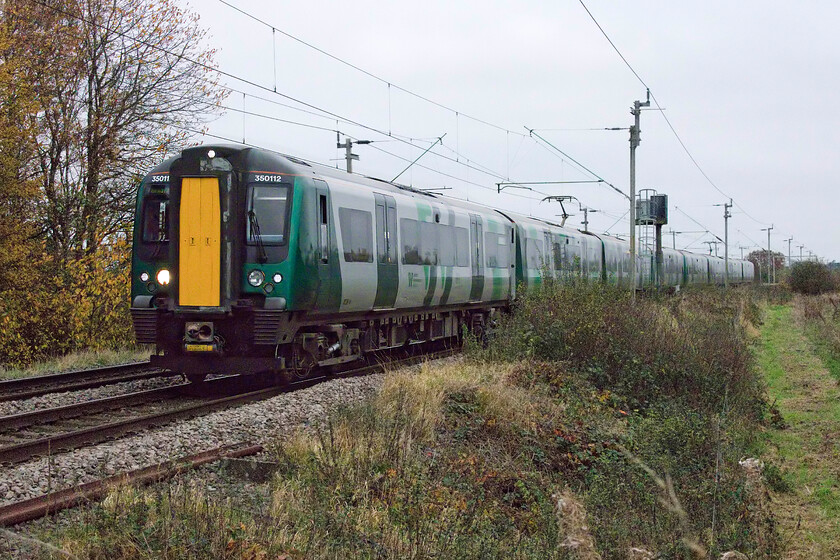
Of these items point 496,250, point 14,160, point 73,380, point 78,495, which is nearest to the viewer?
point 78,495

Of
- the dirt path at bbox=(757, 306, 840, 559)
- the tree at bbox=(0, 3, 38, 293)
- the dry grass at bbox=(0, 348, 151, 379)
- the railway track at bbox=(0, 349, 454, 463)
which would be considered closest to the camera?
the railway track at bbox=(0, 349, 454, 463)

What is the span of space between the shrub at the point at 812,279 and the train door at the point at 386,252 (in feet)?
173

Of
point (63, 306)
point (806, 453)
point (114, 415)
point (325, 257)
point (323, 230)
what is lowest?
point (806, 453)

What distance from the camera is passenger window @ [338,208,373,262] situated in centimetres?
1286

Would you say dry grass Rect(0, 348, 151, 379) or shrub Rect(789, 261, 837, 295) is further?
shrub Rect(789, 261, 837, 295)

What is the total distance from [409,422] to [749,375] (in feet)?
28.6

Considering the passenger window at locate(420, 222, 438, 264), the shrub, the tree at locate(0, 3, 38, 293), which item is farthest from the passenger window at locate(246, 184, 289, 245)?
the shrub

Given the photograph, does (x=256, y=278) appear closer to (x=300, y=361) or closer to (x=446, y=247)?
(x=300, y=361)

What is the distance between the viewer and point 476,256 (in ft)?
61.1

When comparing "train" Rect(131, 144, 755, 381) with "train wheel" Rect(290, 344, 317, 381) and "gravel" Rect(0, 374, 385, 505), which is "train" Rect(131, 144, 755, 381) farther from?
"gravel" Rect(0, 374, 385, 505)

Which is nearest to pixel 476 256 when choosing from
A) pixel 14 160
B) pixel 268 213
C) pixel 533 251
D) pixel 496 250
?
pixel 496 250

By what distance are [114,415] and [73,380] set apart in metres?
3.63

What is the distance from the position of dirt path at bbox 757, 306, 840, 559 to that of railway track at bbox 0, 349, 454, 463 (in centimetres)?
629

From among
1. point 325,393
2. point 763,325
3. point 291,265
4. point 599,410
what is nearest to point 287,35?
point 291,265
